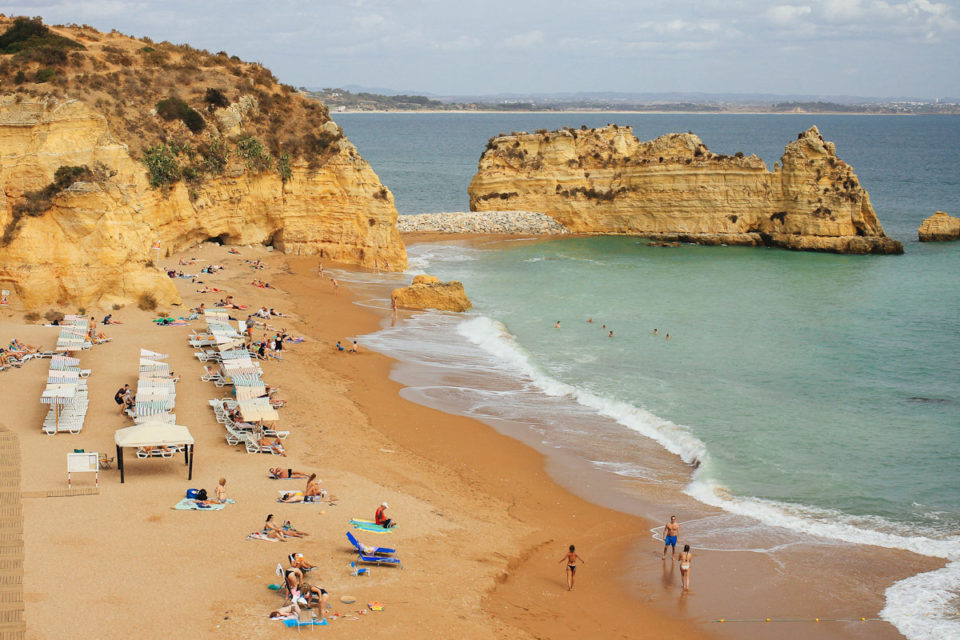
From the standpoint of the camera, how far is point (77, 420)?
763 inches

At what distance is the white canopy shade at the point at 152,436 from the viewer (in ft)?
54.0

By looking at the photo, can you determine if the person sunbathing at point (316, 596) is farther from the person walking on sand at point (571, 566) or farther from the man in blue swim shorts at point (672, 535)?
the man in blue swim shorts at point (672, 535)

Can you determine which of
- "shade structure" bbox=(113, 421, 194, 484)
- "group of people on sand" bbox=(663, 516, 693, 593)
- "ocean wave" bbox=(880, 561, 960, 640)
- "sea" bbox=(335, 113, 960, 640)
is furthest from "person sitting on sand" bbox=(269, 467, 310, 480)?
"ocean wave" bbox=(880, 561, 960, 640)

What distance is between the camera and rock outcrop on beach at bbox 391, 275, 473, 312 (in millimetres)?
36062

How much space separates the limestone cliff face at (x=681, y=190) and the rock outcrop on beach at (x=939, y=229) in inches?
169

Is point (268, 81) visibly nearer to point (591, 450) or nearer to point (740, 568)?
point (591, 450)

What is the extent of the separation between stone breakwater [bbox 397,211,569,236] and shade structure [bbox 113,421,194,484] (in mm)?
42972

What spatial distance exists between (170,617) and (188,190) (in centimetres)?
2922

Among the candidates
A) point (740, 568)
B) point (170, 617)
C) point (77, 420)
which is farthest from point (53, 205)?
point (740, 568)

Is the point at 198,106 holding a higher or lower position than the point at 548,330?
higher

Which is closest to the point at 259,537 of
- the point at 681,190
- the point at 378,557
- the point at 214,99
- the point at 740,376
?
the point at 378,557

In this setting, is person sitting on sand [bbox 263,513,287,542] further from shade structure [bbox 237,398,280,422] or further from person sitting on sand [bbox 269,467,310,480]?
shade structure [bbox 237,398,280,422]

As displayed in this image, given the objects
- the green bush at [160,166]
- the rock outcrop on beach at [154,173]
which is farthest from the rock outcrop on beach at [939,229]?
the green bush at [160,166]

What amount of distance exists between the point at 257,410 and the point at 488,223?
41.2 m
